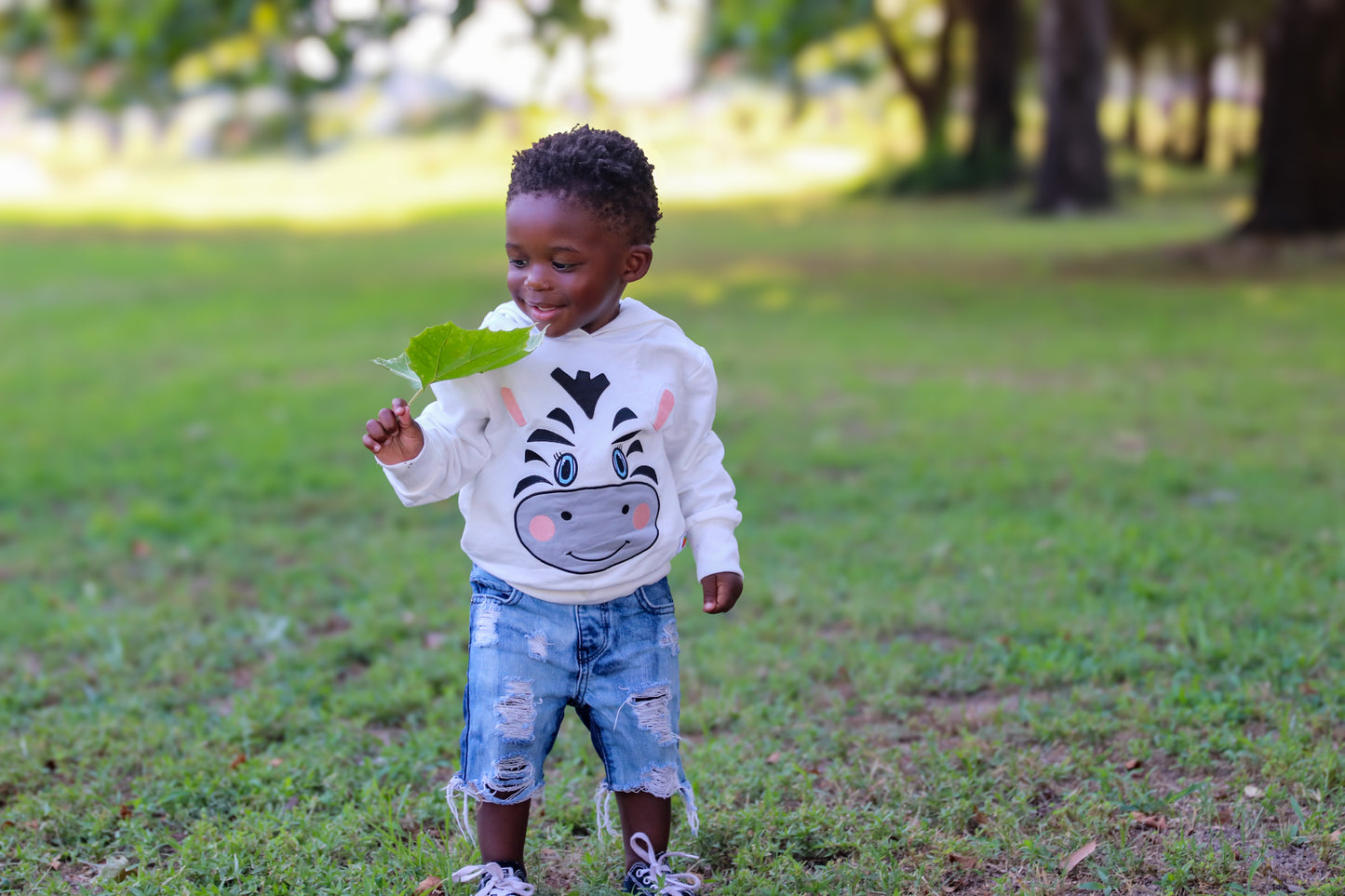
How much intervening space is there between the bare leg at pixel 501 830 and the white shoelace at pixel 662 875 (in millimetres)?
238

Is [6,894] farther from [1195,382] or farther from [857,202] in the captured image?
[857,202]

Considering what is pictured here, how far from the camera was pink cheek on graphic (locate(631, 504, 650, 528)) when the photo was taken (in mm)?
2572

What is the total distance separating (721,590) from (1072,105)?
66.8 feet

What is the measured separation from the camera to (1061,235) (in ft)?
60.8

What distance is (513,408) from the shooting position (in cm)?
255

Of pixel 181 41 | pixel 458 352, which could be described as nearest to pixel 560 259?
pixel 458 352

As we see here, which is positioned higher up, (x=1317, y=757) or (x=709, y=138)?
(x=709, y=138)

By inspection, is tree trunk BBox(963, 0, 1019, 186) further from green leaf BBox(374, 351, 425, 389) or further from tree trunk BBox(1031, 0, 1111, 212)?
green leaf BBox(374, 351, 425, 389)

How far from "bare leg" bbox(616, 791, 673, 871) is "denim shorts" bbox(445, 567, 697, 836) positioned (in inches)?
1.9

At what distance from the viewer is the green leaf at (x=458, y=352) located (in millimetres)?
2369

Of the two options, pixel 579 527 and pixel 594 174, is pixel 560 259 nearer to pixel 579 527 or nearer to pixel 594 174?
pixel 594 174

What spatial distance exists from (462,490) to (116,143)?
41.9 m

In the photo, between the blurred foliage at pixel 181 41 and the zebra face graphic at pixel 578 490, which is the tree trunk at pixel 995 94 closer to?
the blurred foliage at pixel 181 41

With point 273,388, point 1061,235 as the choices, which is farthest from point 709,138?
point 273,388
